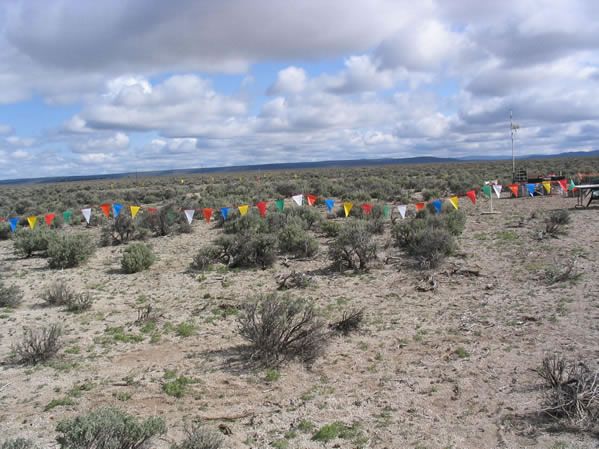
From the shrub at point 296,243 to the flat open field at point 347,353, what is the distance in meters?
1.08

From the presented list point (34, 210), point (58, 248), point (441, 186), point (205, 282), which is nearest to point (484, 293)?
point (205, 282)

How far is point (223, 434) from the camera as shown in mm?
5598

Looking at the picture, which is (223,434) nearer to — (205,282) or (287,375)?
(287,375)

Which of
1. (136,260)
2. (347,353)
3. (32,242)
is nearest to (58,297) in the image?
(136,260)

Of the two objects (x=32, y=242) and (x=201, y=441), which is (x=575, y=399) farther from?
(x=32, y=242)

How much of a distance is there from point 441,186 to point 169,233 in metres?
20.2

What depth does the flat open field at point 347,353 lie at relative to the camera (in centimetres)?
569

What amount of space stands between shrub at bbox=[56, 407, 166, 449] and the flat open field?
479 millimetres

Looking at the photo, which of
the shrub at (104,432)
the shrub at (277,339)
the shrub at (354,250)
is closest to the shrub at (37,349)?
the shrub at (277,339)

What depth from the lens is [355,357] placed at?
25.1ft

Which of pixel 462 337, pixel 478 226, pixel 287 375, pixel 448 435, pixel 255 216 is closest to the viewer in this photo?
pixel 448 435

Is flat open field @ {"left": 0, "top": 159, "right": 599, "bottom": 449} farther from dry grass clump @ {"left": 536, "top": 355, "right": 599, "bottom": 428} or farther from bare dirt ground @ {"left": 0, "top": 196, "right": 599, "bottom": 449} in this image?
dry grass clump @ {"left": 536, "top": 355, "right": 599, "bottom": 428}

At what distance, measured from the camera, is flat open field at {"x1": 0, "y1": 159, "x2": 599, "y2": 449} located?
224 inches

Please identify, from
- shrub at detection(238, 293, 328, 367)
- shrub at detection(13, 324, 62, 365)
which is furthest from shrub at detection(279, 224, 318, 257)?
shrub at detection(13, 324, 62, 365)
